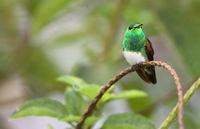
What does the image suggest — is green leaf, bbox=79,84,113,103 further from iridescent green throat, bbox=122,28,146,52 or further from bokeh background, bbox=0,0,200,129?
bokeh background, bbox=0,0,200,129

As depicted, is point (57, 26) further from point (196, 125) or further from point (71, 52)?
point (196, 125)

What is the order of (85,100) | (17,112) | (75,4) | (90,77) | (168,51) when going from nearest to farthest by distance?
(17,112)
(85,100)
(90,77)
(168,51)
(75,4)

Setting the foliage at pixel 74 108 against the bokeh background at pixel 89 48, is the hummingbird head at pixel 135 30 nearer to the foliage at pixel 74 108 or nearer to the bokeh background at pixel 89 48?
the foliage at pixel 74 108

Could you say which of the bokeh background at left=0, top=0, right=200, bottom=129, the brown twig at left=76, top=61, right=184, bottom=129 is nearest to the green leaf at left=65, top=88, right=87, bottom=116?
the brown twig at left=76, top=61, right=184, bottom=129

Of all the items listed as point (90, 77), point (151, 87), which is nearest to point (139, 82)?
point (151, 87)

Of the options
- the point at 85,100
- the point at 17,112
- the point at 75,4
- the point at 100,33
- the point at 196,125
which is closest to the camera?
the point at 17,112
